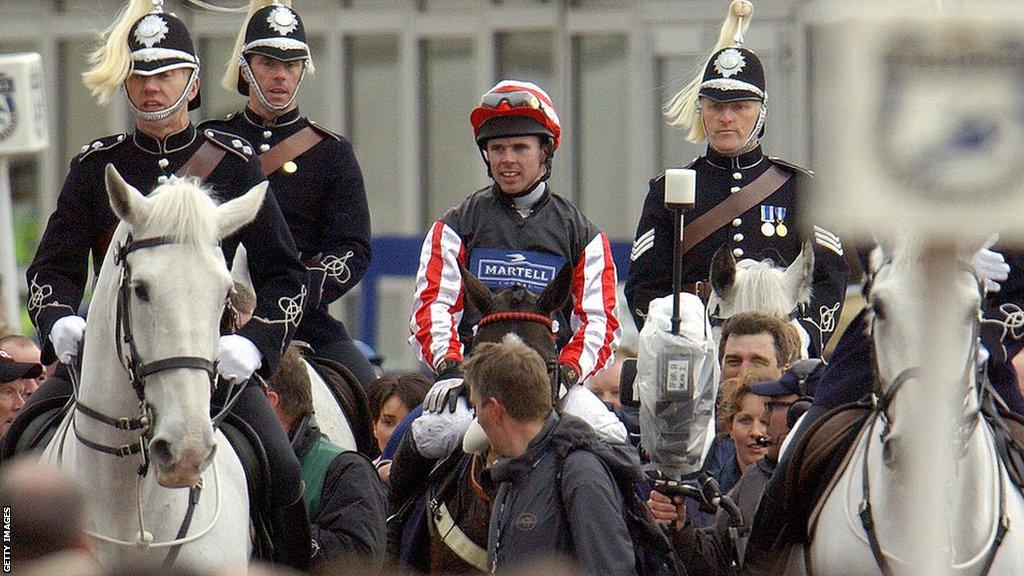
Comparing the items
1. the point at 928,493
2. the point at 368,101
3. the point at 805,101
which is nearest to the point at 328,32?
the point at 368,101

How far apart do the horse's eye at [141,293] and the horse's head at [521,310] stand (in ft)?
5.75

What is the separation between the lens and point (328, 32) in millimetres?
21734

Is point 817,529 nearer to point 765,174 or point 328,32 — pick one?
point 765,174

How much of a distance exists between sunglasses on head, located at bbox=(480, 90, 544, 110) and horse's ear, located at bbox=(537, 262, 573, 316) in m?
Answer: 0.78

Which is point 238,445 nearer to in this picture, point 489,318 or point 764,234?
point 489,318

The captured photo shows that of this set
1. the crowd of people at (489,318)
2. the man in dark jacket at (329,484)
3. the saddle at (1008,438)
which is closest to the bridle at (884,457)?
the saddle at (1008,438)

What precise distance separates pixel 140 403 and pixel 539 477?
1.38m

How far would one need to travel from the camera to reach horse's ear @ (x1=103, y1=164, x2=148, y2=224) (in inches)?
266

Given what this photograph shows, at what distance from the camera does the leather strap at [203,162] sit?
7.82m

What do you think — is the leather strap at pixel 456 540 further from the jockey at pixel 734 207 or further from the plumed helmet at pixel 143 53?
the jockey at pixel 734 207

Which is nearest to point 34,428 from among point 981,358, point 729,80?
point 981,358

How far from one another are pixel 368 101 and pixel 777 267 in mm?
11928

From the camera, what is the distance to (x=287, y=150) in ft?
31.3

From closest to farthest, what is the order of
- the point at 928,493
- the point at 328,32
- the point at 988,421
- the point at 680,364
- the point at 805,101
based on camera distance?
the point at 928,493 → the point at 988,421 → the point at 680,364 → the point at 805,101 → the point at 328,32
